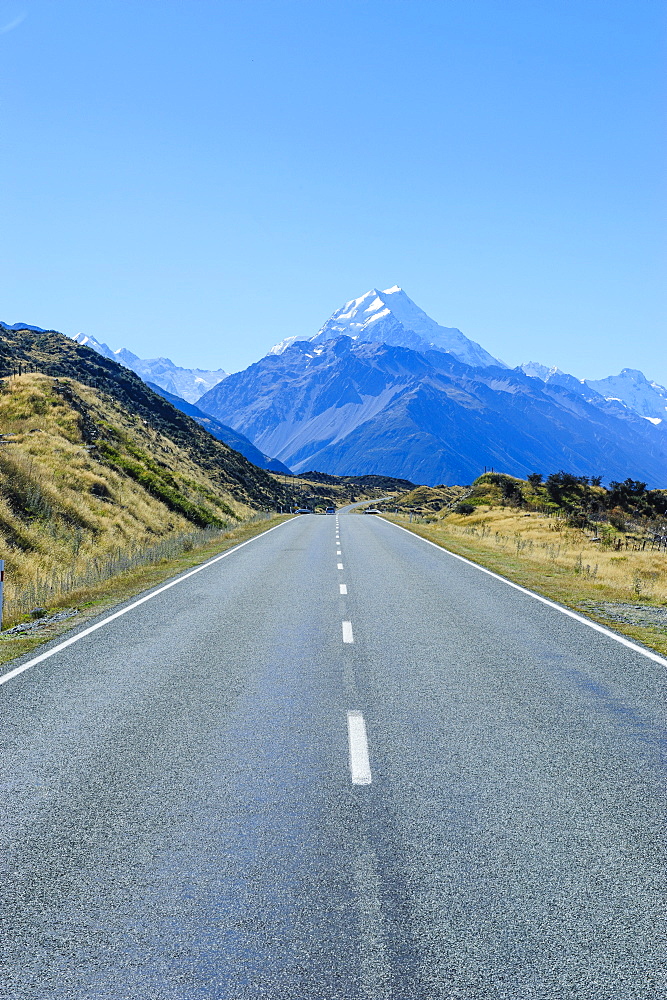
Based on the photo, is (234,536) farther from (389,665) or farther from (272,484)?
(272,484)

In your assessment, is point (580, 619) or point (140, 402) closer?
point (580, 619)

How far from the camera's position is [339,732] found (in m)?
6.11

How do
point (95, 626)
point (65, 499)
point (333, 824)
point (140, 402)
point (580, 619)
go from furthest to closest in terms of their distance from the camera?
point (140, 402), point (65, 499), point (580, 619), point (95, 626), point (333, 824)

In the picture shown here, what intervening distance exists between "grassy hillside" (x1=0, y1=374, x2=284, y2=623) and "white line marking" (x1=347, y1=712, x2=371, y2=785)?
24.8 feet

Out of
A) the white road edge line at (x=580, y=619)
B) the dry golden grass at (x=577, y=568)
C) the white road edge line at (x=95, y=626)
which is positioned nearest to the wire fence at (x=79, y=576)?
the white road edge line at (x=95, y=626)

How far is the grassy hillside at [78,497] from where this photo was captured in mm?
19078

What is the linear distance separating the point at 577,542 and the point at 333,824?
32.3 meters

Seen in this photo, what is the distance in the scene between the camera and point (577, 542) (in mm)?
34438

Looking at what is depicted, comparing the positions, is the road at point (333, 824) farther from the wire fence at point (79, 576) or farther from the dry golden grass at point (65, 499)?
the dry golden grass at point (65, 499)

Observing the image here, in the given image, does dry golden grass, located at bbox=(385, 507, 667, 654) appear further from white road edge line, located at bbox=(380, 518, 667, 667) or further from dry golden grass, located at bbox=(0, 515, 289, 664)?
dry golden grass, located at bbox=(0, 515, 289, 664)

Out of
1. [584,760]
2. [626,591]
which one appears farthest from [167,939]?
[626,591]

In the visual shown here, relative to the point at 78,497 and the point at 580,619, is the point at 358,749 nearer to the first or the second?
the point at 580,619

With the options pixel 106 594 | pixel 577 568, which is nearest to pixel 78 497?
pixel 106 594

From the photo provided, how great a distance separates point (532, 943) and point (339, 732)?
302 centimetres
